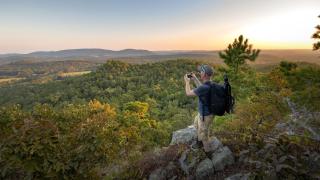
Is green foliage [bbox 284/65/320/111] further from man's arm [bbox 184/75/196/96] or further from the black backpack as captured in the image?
man's arm [bbox 184/75/196/96]

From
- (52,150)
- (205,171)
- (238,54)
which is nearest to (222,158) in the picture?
(205,171)

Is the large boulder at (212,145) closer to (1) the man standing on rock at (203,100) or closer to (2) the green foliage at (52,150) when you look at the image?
(1) the man standing on rock at (203,100)

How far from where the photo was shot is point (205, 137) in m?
8.96

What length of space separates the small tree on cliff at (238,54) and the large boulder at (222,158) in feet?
100

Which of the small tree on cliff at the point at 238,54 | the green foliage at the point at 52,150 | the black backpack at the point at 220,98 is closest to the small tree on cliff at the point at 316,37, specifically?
the black backpack at the point at 220,98

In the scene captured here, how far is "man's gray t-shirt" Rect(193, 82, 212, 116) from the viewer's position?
8211 millimetres

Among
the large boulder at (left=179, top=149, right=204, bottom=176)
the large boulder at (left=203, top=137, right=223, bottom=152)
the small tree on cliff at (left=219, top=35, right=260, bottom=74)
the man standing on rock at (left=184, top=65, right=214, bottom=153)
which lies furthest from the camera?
the small tree on cliff at (left=219, top=35, right=260, bottom=74)

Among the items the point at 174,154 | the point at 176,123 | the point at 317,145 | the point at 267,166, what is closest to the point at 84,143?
the point at 174,154

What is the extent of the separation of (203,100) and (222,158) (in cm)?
172

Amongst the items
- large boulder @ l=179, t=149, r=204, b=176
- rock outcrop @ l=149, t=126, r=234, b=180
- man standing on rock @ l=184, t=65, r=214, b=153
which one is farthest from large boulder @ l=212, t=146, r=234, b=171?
large boulder @ l=179, t=149, r=204, b=176

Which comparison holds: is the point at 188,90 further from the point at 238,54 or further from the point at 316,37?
the point at 238,54

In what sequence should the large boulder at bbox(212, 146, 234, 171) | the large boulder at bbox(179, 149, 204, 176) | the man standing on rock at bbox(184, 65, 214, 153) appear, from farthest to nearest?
1. the large boulder at bbox(179, 149, 204, 176)
2. the large boulder at bbox(212, 146, 234, 171)
3. the man standing on rock at bbox(184, 65, 214, 153)

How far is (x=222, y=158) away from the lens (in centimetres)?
876

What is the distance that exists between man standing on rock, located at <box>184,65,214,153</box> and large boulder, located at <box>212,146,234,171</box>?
1.04 ft
